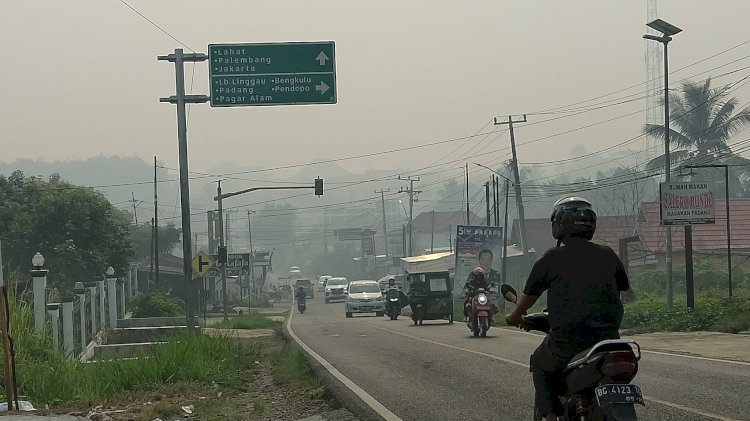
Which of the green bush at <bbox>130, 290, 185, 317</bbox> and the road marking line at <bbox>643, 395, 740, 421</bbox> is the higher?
the road marking line at <bbox>643, 395, 740, 421</bbox>

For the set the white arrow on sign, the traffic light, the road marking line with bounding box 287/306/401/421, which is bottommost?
the road marking line with bounding box 287/306/401/421

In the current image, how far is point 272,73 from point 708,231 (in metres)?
38.7

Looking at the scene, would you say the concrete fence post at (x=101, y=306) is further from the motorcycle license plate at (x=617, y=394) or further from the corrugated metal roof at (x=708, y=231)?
the corrugated metal roof at (x=708, y=231)

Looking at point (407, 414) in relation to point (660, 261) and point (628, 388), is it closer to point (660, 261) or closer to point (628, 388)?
point (628, 388)

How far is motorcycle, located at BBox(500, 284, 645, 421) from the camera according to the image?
547cm

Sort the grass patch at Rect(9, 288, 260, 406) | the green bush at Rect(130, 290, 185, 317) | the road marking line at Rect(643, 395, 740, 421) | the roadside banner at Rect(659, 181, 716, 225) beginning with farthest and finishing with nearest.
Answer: the green bush at Rect(130, 290, 185, 317)
the roadside banner at Rect(659, 181, 716, 225)
the grass patch at Rect(9, 288, 260, 406)
the road marking line at Rect(643, 395, 740, 421)

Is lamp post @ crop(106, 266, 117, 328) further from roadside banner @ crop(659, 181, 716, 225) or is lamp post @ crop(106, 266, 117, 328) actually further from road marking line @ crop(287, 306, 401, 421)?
roadside banner @ crop(659, 181, 716, 225)

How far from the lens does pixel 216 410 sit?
1268 centimetres

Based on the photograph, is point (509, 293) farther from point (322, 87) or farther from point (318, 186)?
point (318, 186)

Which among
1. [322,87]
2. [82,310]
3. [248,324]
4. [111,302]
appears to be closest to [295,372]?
[322,87]

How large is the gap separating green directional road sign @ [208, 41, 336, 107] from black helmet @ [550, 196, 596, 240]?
16465 millimetres

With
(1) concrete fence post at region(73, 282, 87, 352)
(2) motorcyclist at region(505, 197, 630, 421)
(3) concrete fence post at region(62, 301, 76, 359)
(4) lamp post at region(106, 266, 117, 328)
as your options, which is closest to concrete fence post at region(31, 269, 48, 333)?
(3) concrete fence post at region(62, 301, 76, 359)

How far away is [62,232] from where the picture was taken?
5156 cm

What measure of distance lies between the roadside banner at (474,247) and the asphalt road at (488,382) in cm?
3008
